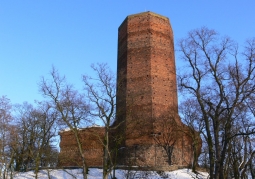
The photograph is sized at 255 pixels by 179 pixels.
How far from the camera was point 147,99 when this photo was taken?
22.2 metres

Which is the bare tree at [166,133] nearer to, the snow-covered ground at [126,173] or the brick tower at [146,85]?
the brick tower at [146,85]

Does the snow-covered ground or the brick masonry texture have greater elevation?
the brick masonry texture

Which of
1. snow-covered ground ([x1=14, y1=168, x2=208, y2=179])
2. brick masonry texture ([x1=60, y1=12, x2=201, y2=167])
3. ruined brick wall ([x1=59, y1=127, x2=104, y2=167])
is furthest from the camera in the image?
ruined brick wall ([x1=59, y1=127, x2=104, y2=167])

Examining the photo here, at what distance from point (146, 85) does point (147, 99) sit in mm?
1072

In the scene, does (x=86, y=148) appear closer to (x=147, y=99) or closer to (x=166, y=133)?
(x=147, y=99)

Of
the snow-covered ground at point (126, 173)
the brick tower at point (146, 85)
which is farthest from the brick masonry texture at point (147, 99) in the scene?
the snow-covered ground at point (126, 173)

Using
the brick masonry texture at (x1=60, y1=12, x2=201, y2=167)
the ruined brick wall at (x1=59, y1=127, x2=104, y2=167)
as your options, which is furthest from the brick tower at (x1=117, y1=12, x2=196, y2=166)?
the ruined brick wall at (x1=59, y1=127, x2=104, y2=167)

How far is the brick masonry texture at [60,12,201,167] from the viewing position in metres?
21.2

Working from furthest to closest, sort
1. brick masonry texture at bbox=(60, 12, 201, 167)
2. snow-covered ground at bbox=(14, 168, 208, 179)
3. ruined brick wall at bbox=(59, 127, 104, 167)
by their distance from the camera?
ruined brick wall at bbox=(59, 127, 104, 167), brick masonry texture at bbox=(60, 12, 201, 167), snow-covered ground at bbox=(14, 168, 208, 179)

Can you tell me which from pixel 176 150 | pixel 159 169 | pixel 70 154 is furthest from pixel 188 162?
pixel 70 154

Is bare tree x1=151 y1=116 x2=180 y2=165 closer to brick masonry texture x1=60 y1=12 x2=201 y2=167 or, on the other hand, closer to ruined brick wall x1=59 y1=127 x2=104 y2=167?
brick masonry texture x1=60 y1=12 x2=201 y2=167

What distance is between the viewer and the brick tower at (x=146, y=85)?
69.5 feet

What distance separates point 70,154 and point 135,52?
918 centimetres

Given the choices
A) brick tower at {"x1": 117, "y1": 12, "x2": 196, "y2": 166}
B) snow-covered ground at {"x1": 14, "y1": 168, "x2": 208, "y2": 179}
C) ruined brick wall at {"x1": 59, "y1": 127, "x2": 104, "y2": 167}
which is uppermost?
brick tower at {"x1": 117, "y1": 12, "x2": 196, "y2": 166}
